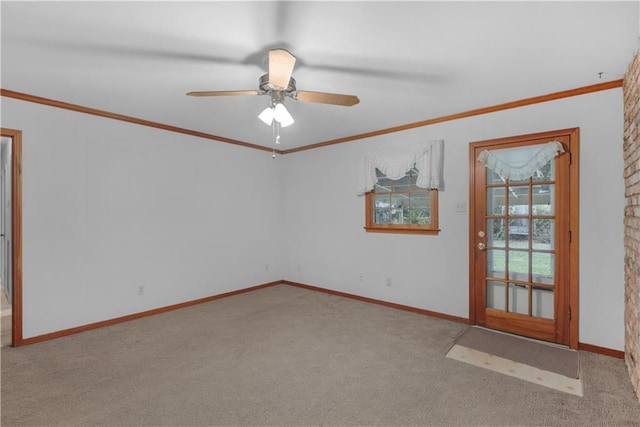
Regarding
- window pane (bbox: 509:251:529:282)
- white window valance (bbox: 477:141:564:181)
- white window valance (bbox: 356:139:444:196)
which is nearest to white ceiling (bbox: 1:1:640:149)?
white window valance (bbox: 477:141:564:181)

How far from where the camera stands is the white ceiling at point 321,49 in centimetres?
173

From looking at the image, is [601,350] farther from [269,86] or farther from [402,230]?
[269,86]

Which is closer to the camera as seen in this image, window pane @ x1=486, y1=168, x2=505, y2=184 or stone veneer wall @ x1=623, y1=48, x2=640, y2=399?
stone veneer wall @ x1=623, y1=48, x2=640, y2=399

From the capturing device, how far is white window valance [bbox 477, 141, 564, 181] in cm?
295

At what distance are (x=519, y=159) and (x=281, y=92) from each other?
96.4 inches

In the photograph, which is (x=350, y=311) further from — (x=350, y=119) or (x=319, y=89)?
(x=319, y=89)

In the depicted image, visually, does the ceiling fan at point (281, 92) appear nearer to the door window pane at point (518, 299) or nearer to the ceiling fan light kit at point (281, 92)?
the ceiling fan light kit at point (281, 92)

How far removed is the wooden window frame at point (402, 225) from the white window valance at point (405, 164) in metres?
0.13

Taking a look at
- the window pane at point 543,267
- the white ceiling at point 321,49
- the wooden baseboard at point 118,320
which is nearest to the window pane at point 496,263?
the window pane at point 543,267

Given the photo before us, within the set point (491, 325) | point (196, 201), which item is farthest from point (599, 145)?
point (196, 201)

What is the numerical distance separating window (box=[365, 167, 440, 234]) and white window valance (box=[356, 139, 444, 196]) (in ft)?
0.34

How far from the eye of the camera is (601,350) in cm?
274

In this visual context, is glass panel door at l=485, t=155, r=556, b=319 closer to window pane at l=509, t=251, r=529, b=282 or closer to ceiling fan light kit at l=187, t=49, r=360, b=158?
window pane at l=509, t=251, r=529, b=282

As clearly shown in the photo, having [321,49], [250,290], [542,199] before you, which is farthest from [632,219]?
[250,290]
